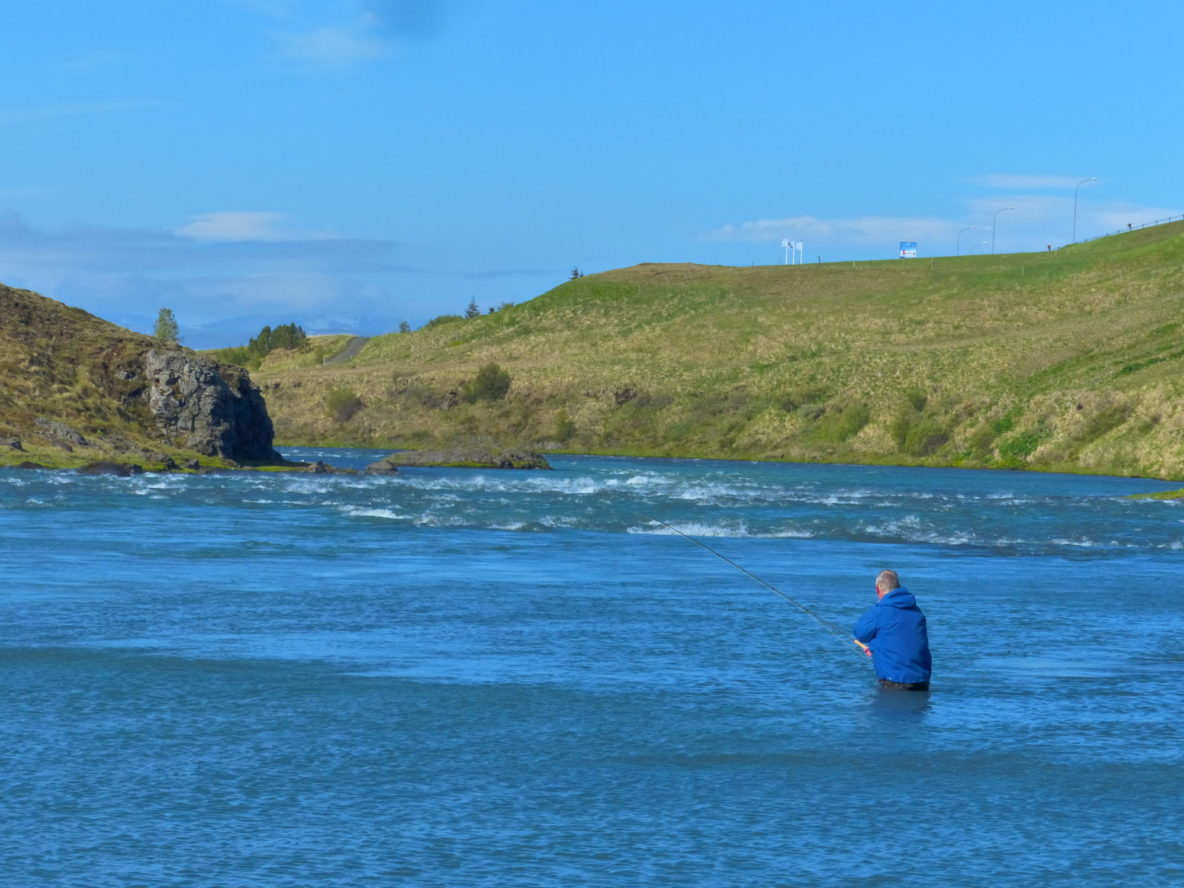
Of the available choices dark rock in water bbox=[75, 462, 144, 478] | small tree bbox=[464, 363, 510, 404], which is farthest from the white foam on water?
small tree bbox=[464, 363, 510, 404]

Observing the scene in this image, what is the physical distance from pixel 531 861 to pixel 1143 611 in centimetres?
1722

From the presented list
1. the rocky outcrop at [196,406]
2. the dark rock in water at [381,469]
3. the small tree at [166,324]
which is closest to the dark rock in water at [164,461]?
the rocky outcrop at [196,406]

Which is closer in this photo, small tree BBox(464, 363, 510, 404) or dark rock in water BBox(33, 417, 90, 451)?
dark rock in water BBox(33, 417, 90, 451)

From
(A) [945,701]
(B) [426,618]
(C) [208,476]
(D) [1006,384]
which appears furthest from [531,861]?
(D) [1006,384]

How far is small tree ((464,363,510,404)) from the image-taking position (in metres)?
151

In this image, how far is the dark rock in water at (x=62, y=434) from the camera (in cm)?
7306

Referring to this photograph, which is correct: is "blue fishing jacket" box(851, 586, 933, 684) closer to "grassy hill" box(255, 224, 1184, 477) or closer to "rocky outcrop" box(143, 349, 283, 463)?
"rocky outcrop" box(143, 349, 283, 463)

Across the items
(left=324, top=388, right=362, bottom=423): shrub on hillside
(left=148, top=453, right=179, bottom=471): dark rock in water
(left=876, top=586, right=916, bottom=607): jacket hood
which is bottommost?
(left=876, top=586, right=916, bottom=607): jacket hood

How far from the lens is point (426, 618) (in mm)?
23281

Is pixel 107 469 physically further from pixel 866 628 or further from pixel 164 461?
pixel 866 628

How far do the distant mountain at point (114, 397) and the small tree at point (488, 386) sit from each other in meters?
61.4

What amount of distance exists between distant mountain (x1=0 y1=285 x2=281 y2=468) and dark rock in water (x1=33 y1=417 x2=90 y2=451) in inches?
1.7

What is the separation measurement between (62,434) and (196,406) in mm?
9107

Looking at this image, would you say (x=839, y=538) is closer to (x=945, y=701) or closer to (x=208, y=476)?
(x=945, y=701)
